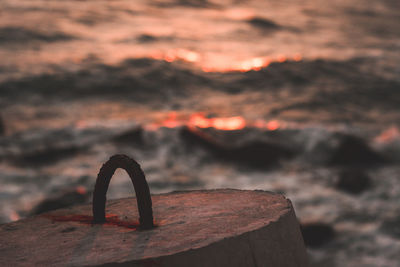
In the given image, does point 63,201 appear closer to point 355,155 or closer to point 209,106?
point 355,155

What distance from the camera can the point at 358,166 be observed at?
7.42 metres

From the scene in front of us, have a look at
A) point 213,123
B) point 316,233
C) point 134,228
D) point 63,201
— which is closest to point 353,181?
point 316,233

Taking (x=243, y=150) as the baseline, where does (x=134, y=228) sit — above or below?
above

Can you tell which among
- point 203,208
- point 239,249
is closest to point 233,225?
point 239,249

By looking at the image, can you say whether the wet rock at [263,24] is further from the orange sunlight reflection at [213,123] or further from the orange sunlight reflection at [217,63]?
the orange sunlight reflection at [213,123]

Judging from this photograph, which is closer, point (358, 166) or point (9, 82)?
point (358, 166)

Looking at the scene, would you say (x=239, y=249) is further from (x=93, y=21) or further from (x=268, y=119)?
(x=93, y=21)

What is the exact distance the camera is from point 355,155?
25.2ft

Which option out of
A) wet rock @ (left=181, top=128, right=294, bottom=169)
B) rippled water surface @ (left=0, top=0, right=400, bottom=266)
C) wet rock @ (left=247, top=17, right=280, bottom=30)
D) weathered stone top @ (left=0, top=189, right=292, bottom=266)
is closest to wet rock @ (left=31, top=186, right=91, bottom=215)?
rippled water surface @ (left=0, top=0, right=400, bottom=266)

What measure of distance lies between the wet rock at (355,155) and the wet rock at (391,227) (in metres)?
1.55

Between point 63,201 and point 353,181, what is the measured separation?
343 cm

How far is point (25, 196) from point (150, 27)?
29.0ft

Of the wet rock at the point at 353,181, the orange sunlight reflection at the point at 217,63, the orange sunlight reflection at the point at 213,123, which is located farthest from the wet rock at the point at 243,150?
the orange sunlight reflection at the point at 217,63

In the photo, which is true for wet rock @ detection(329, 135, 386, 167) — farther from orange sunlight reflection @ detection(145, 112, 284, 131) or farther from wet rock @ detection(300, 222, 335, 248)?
wet rock @ detection(300, 222, 335, 248)
